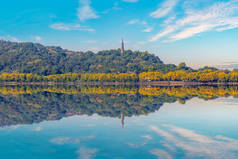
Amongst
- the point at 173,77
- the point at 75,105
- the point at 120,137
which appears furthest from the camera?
the point at 173,77

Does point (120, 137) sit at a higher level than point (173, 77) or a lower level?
lower

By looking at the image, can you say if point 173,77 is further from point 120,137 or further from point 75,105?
point 120,137

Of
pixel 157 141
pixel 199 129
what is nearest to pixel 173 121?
pixel 199 129

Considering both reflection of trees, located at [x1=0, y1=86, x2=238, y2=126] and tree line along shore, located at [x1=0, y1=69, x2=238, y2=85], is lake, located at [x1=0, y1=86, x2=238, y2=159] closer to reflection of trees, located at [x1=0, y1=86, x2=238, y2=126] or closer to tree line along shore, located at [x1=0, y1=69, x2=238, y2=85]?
reflection of trees, located at [x1=0, y1=86, x2=238, y2=126]

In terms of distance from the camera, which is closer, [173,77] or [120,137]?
[120,137]

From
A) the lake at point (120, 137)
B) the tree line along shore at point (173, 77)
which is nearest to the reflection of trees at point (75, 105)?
the lake at point (120, 137)

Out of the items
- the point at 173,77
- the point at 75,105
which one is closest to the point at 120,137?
the point at 75,105

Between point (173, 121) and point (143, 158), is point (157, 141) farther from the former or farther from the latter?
point (173, 121)

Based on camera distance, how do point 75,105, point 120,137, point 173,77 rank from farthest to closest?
point 173,77, point 75,105, point 120,137

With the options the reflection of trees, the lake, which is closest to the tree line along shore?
the reflection of trees

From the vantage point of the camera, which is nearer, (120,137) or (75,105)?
(120,137)

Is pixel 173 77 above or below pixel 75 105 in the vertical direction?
above

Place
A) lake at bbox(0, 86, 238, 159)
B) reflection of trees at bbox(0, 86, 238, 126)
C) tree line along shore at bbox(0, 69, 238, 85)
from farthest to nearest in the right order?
1. tree line along shore at bbox(0, 69, 238, 85)
2. reflection of trees at bbox(0, 86, 238, 126)
3. lake at bbox(0, 86, 238, 159)

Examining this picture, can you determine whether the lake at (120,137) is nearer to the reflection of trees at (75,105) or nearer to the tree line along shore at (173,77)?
the reflection of trees at (75,105)
